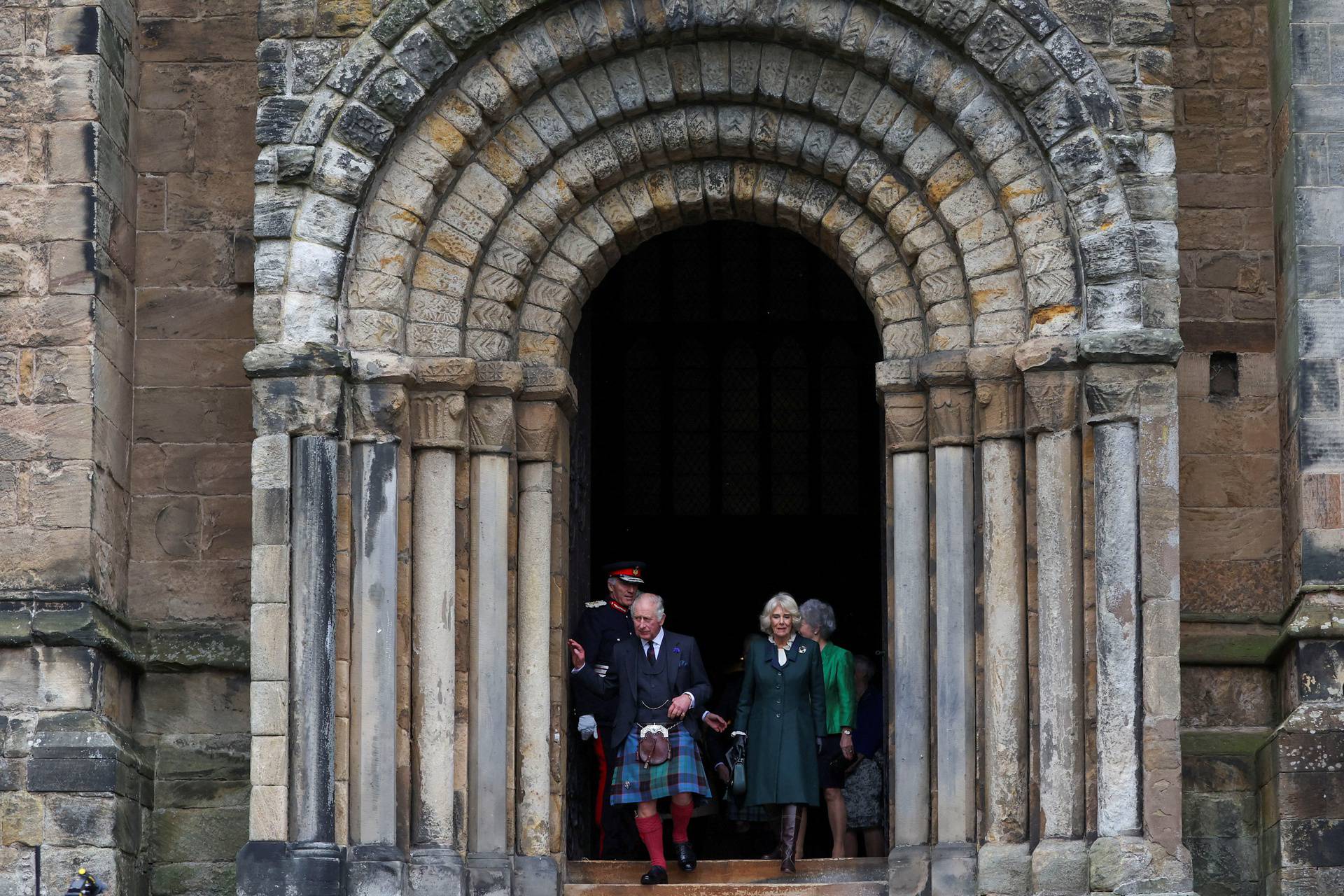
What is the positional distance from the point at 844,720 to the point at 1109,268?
113 inches

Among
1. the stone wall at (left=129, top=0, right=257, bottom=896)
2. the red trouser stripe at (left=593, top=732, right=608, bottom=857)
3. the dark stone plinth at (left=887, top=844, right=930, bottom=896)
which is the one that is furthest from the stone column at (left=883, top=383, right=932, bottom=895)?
the stone wall at (left=129, top=0, right=257, bottom=896)

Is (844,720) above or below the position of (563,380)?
below

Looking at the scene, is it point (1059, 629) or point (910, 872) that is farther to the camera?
point (910, 872)

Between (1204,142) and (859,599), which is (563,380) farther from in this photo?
(859,599)

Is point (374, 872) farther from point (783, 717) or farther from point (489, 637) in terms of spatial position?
point (783, 717)

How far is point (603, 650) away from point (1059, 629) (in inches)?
108

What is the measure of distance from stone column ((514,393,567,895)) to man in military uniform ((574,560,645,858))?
0.71 metres

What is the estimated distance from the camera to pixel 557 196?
14.3 meters

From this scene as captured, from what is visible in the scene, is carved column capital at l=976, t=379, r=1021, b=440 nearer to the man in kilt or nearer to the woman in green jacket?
the woman in green jacket

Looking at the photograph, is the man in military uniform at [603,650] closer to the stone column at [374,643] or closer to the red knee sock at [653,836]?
the red knee sock at [653,836]

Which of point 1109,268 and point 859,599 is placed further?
point 859,599

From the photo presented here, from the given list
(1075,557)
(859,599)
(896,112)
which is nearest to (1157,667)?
(1075,557)

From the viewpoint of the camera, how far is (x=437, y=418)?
45.9 ft

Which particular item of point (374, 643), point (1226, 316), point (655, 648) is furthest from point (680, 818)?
point (1226, 316)
